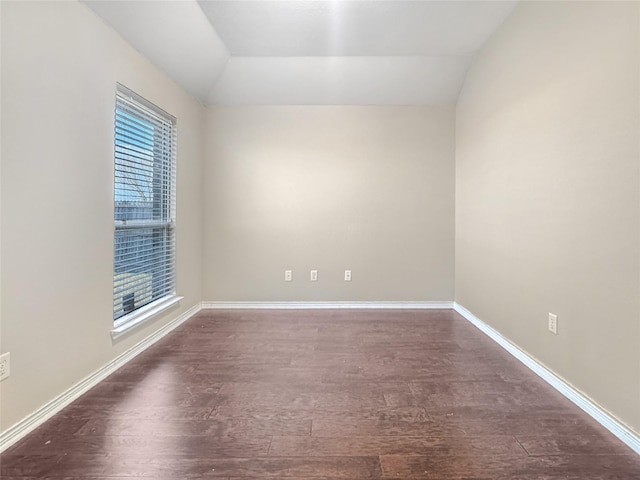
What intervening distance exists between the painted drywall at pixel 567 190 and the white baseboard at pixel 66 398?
286 cm

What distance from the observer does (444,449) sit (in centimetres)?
142

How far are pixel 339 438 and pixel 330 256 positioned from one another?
7.62ft

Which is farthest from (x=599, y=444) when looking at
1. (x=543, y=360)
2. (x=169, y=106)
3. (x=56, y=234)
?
(x=169, y=106)

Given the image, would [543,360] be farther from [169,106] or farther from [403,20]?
[169,106]

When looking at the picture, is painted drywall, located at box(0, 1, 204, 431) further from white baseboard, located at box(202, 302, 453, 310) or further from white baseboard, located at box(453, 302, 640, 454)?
white baseboard, located at box(453, 302, 640, 454)

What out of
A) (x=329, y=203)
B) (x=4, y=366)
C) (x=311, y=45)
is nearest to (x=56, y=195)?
(x=4, y=366)

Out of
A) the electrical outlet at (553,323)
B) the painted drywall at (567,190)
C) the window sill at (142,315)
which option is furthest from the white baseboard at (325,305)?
the electrical outlet at (553,323)

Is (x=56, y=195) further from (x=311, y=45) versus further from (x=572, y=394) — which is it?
(x=572, y=394)

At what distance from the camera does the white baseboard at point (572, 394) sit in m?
1.47

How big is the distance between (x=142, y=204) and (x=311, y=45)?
2.08 meters

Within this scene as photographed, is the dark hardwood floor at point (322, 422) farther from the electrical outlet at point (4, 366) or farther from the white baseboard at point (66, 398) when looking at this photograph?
the electrical outlet at point (4, 366)

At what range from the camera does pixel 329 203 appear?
367 cm

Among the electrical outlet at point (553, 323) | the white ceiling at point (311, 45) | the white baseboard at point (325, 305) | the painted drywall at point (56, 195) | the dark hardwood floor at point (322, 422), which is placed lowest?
the dark hardwood floor at point (322, 422)

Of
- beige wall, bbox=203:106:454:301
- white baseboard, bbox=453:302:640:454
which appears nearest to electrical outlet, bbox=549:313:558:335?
white baseboard, bbox=453:302:640:454
